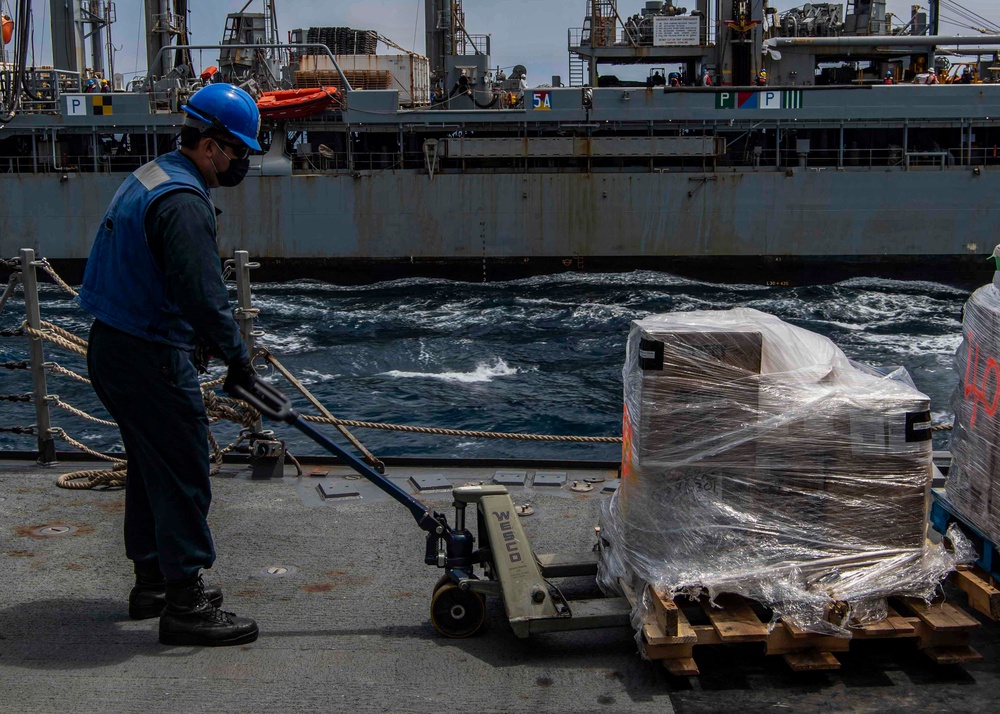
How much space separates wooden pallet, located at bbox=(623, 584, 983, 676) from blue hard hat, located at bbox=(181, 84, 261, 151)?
6.55ft

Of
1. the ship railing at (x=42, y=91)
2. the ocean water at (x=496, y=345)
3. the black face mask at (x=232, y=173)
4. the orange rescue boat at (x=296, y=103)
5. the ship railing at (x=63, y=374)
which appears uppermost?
the ship railing at (x=42, y=91)

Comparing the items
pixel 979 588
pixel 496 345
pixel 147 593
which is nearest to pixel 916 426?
pixel 979 588

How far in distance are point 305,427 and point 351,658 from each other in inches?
29.9

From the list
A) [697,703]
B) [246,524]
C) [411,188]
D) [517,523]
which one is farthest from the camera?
[411,188]

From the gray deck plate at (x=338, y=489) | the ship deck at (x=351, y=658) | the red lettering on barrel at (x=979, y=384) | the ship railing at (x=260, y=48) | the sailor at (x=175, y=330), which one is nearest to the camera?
the ship deck at (x=351, y=658)

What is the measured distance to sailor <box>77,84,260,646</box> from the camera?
9.53 ft

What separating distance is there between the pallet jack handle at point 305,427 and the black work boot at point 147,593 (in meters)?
0.67

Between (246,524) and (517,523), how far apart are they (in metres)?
1.61

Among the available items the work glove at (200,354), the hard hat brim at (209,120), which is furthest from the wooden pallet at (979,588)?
the hard hat brim at (209,120)

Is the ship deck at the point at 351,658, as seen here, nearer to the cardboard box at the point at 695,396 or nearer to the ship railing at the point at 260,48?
the cardboard box at the point at 695,396

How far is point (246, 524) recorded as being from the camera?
4336 mm

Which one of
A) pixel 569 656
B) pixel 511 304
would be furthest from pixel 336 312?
pixel 569 656

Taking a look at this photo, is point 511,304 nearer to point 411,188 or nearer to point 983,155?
point 411,188

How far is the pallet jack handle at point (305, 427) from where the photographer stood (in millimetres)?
2936
